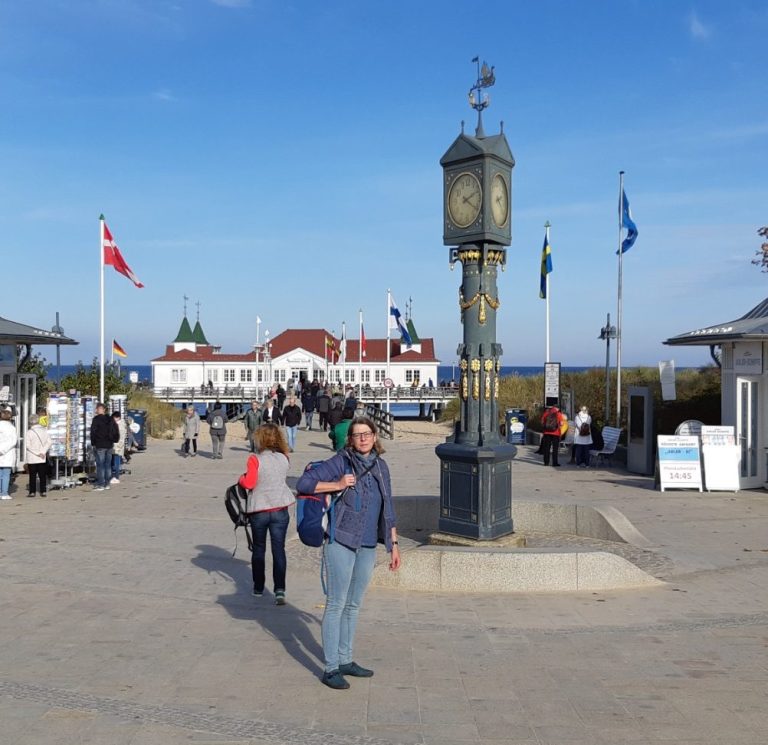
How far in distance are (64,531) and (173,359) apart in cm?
6911

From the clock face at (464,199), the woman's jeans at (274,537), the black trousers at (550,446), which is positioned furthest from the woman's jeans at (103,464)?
the black trousers at (550,446)

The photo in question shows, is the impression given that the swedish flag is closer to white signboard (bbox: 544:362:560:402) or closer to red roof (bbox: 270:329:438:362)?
white signboard (bbox: 544:362:560:402)

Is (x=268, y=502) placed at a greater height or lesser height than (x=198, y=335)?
lesser

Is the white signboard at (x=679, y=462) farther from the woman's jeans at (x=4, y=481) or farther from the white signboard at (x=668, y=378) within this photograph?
the woman's jeans at (x=4, y=481)

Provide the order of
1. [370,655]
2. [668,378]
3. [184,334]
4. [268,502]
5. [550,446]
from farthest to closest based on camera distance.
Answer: [184,334] → [550,446] → [668,378] → [268,502] → [370,655]

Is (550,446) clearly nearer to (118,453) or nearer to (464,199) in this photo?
(118,453)

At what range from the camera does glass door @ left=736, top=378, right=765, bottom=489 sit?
1670 cm

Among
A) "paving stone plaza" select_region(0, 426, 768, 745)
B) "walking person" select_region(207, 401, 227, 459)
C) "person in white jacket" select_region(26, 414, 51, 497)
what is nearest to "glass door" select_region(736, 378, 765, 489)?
"paving stone plaza" select_region(0, 426, 768, 745)

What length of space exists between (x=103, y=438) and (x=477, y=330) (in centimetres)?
880

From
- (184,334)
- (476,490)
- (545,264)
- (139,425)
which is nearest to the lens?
(476,490)

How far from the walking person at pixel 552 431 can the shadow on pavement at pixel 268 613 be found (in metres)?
12.1

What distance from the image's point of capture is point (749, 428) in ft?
55.2

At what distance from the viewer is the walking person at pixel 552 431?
20.7 metres

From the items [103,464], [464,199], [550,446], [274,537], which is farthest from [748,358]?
[103,464]
